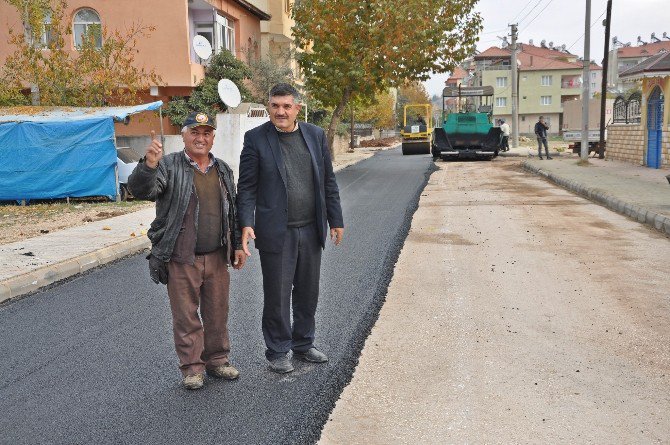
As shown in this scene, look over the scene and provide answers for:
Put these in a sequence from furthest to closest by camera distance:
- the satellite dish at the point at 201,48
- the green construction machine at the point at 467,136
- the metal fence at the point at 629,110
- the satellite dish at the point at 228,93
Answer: the green construction machine at the point at 467,136
the metal fence at the point at 629,110
the satellite dish at the point at 201,48
the satellite dish at the point at 228,93

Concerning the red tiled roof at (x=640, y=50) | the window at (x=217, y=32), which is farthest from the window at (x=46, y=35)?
the red tiled roof at (x=640, y=50)

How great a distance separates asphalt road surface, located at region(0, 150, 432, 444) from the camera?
4141mm

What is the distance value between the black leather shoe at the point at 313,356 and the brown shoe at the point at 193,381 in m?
0.81

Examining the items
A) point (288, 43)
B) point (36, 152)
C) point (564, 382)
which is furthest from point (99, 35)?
point (564, 382)

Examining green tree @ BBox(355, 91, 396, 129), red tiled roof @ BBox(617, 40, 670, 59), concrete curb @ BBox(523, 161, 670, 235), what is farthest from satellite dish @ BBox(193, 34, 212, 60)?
red tiled roof @ BBox(617, 40, 670, 59)

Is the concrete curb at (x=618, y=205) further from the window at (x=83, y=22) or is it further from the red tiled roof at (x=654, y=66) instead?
the window at (x=83, y=22)

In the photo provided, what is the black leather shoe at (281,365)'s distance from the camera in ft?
16.4

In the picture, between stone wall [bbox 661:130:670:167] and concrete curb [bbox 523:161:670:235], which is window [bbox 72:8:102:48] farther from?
stone wall [bbox 661:130:670:167]

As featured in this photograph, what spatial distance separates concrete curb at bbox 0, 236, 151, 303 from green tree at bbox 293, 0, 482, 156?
19.3 m

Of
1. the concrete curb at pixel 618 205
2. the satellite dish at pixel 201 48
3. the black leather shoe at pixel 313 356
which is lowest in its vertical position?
the concrete curb at pixel 618 205

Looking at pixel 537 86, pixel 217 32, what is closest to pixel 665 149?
pixel 217 32

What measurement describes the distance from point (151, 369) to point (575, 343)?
3227 mm

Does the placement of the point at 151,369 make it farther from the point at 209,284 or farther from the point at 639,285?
the point at 639,285

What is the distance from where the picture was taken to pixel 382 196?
17547mm
